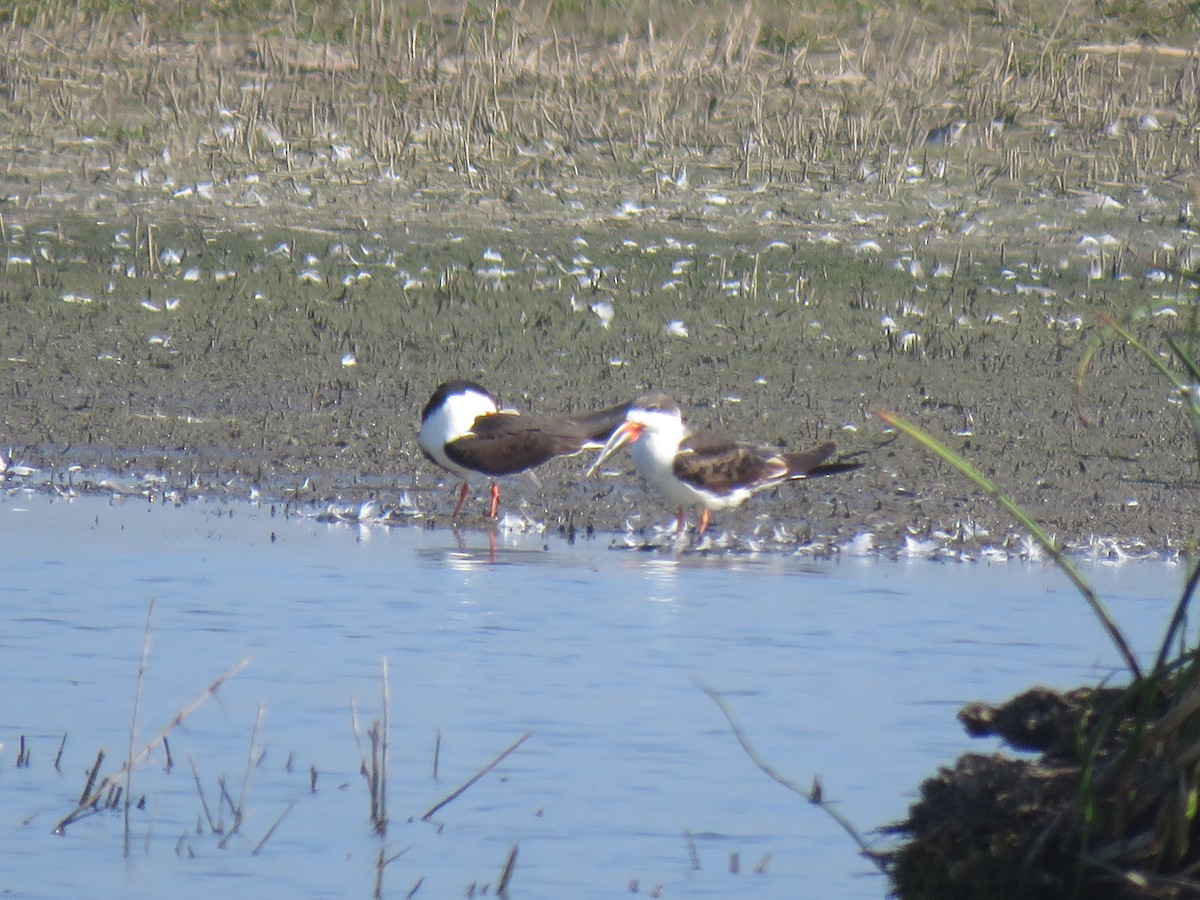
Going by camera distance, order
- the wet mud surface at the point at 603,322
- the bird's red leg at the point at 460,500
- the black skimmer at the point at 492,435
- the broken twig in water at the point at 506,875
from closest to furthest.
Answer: the broken twig in water at the point at 506,875
the black skimmer at the point at 492,435
the bird's red leg at the point at 460,500
the wet mud surface at the point at 603,322

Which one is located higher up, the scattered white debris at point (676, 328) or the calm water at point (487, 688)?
the scattered white debris at point (676, 328)

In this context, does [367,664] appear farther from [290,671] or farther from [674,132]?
[674,132]

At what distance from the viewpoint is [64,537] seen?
7.86 meters

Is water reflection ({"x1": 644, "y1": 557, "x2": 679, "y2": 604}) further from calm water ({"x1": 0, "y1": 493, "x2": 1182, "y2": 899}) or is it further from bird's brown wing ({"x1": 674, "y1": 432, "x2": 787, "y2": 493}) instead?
bird's brown wing ({"x1": 674, "y1": 432, "x2": 787, "y2": 493})

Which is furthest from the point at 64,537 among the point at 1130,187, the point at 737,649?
the point at 1130,187

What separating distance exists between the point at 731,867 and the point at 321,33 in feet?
36.0

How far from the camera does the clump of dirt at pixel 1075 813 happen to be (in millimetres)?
3197

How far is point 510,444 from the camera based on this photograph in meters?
8.59

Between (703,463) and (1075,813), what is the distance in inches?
202

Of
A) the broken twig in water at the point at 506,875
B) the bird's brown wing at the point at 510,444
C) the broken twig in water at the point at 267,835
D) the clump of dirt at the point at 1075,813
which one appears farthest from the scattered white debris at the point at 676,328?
the clump of dirt at the point at 1075,813

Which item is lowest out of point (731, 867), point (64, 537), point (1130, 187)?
point (64, 537)

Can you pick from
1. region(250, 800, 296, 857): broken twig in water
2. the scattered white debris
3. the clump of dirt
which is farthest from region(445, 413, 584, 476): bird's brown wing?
the clump of dirt

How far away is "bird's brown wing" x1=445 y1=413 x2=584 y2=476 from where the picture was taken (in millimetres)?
8461

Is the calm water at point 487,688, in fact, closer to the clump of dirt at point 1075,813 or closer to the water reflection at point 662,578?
the water reflection at point 662,578
